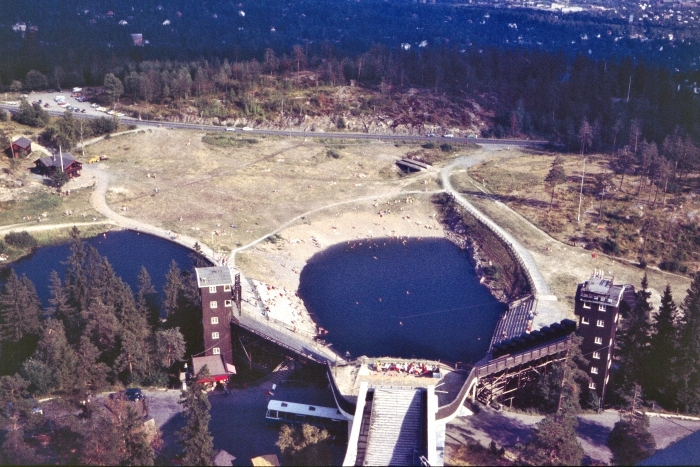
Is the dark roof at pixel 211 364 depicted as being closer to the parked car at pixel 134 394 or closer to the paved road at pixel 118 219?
the parked car at pixel 134 394

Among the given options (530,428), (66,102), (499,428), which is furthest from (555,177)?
(66,102)

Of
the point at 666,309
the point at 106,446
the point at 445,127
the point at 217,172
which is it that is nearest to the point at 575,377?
the point at 666,309

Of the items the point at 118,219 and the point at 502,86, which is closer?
the point at 118,219

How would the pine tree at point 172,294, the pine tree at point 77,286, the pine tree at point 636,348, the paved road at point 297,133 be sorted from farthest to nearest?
the paved road at point 297,133, the pine tree at point 77,286, the pine tree at point 172,294, the pine tree at point 636,348

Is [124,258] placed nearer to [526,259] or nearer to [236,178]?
[236,178]

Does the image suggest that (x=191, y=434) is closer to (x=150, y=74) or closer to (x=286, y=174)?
(x=286, y=174)

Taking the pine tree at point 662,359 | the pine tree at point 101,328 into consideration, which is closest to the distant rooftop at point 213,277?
the pine tree at point 101,328
